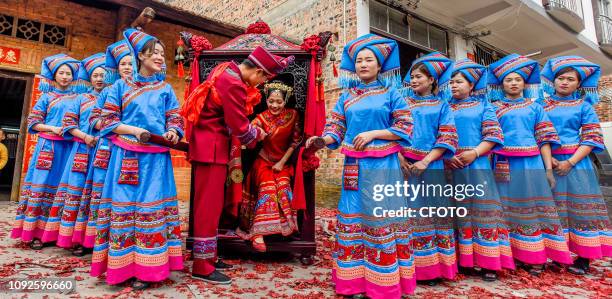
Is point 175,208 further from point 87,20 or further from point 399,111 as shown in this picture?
point 87,20

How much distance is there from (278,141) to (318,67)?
2.96 ft

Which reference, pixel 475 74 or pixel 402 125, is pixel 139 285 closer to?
pixel 402 125

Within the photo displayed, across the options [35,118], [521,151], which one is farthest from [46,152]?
[521,151]

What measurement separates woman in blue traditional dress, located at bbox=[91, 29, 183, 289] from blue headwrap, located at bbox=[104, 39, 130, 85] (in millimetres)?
282

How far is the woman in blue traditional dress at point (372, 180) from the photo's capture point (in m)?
2.33

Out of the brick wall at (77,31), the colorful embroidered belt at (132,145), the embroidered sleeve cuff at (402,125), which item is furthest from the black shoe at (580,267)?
the brick wall at (77,31)

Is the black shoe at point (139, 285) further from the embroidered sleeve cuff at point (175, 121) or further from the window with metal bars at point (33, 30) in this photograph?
the window with metal bars at point (33, 30)

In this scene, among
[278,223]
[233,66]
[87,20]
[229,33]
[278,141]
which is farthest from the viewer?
[229,33]

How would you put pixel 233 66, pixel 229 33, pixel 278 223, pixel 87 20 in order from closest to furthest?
pixel 233 66 → pixel 278 223 → pixel 87 20 → pixel 229 33

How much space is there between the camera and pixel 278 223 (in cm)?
334

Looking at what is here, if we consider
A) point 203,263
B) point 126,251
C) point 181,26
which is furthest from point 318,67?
point 181,26

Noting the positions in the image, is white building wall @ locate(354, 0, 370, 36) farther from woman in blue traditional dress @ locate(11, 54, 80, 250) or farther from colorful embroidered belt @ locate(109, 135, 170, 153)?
colorful embroidered belt @ locate(109, 135, 170, 153)

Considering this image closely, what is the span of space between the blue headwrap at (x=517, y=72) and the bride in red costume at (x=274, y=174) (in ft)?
7.40

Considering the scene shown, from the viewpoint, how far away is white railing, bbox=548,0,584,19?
912 cm
